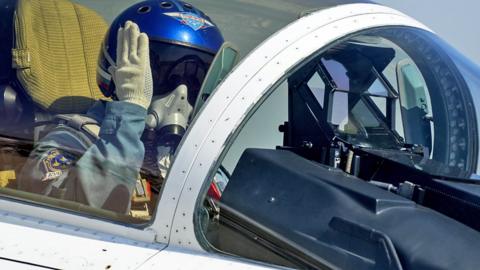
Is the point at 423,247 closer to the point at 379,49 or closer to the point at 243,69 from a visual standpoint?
the point at 243,69

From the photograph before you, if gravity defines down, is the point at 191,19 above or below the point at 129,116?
above

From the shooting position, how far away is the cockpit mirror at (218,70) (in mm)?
1565

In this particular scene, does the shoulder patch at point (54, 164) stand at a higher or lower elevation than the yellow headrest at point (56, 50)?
lower

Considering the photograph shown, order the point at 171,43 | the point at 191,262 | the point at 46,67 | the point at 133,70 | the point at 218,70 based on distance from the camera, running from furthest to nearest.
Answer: the point at 46,67, the point at 171,43, the point at 133,70, the point at 218,70, the point at 191,262

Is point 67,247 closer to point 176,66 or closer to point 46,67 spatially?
point 176,66

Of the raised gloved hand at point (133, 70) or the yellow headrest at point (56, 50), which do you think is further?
the yellow headrest at point (56, 50)

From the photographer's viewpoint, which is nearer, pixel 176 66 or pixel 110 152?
pixel 110 152

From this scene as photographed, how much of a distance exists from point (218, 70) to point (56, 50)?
85 centimetres

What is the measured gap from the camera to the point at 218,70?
64.3 inches

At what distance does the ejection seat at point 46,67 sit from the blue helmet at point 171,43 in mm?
119

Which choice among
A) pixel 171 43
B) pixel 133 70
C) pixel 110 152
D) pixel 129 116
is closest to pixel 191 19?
pixel 171 43

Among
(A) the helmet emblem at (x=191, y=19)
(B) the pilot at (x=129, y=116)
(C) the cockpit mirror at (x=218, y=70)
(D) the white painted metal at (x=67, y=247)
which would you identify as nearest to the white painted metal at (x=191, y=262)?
(D) the white painted metal at (x=67, y=247)

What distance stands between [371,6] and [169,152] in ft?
2.60

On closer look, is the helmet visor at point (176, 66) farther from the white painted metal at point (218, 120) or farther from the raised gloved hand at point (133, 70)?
the white painted metal at point (218, 120)
